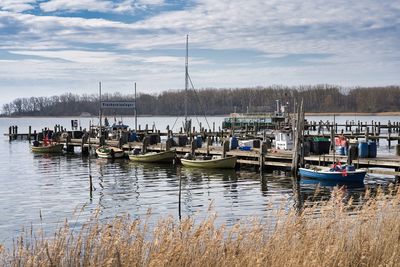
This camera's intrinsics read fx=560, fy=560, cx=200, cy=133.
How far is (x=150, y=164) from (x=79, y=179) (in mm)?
9928

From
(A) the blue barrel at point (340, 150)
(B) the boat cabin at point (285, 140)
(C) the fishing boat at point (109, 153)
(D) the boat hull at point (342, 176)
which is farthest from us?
(C) the fishing boat at point (109, 153)

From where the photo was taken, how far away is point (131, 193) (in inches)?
1318

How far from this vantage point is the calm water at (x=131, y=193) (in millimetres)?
25781

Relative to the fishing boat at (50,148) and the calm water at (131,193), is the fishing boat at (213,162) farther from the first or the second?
the fishing boat at (50,148)

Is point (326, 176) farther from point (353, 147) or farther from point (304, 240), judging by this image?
point (304, 240)

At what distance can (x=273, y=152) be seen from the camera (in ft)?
142

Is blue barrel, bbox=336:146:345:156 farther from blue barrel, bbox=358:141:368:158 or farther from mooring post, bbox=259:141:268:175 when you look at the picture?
mooring post, bbox=259:141:268:175

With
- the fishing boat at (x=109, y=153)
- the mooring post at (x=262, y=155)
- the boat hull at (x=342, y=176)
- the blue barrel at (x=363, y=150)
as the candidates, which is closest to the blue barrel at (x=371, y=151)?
the blue barrel at (x=363, y=150)

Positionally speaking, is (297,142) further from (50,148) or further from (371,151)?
(50,148)

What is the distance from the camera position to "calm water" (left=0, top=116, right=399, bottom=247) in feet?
84.6

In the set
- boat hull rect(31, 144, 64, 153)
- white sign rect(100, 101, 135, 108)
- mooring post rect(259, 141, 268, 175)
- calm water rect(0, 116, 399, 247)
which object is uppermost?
white sign rect(100, 101, 135, 108)

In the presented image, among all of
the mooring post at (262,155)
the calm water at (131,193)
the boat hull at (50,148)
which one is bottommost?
the calm water at (131,193)

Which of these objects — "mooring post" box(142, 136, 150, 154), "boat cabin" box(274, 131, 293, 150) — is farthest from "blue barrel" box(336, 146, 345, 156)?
"mooring post" box(142, 136, 150, 154)

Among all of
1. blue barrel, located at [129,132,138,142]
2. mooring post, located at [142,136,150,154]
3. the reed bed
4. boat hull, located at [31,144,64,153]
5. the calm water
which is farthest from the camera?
boat hull, located at [31,144,64,153]
